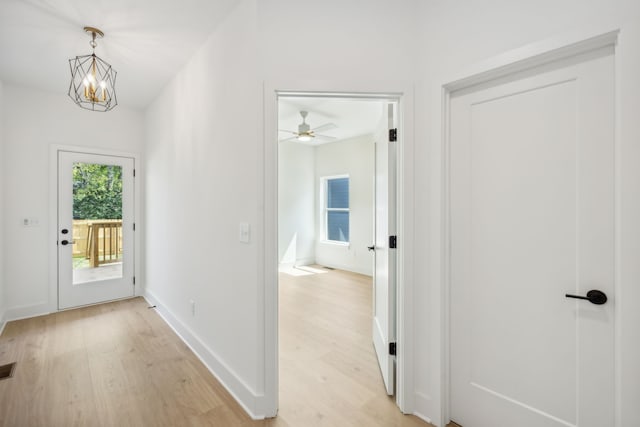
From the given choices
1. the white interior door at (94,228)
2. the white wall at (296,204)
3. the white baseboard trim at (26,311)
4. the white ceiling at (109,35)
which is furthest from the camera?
the white wall at (296,204)

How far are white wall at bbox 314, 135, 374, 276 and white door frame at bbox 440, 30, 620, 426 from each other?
12.5 ft

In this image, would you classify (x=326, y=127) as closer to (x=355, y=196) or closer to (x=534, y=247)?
(x=355, y=196)

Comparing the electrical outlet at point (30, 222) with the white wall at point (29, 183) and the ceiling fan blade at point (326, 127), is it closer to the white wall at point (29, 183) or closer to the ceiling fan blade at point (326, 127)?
the white wall at point (29, 183)

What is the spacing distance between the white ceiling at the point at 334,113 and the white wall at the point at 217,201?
48.4 inches

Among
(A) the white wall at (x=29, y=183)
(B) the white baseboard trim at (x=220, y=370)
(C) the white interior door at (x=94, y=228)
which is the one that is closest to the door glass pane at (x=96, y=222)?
(C) the white interior door at (x=94, y=228)

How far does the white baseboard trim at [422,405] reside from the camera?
1714 mm

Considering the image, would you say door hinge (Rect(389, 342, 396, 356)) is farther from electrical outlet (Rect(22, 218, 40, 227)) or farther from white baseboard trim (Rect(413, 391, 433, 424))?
electrical outlet (Rect(22, 218, 40, 227))

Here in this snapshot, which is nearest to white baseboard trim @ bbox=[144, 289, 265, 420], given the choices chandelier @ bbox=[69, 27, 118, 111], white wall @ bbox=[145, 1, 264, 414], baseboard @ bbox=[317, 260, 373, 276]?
white wall @ bbox=[145, 1, 264, 414]

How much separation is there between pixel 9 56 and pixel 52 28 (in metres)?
0.93

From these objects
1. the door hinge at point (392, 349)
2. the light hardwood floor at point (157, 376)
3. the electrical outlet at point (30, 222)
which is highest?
the electrical outlet at point (30, 222)

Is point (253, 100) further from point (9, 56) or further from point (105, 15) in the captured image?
point (9, 56)

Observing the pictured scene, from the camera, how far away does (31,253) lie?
3.38m

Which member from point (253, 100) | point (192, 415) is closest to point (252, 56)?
point (253, 100)

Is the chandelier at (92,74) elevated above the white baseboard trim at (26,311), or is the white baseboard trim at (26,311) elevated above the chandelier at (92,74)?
the chandelier at (92,74)
